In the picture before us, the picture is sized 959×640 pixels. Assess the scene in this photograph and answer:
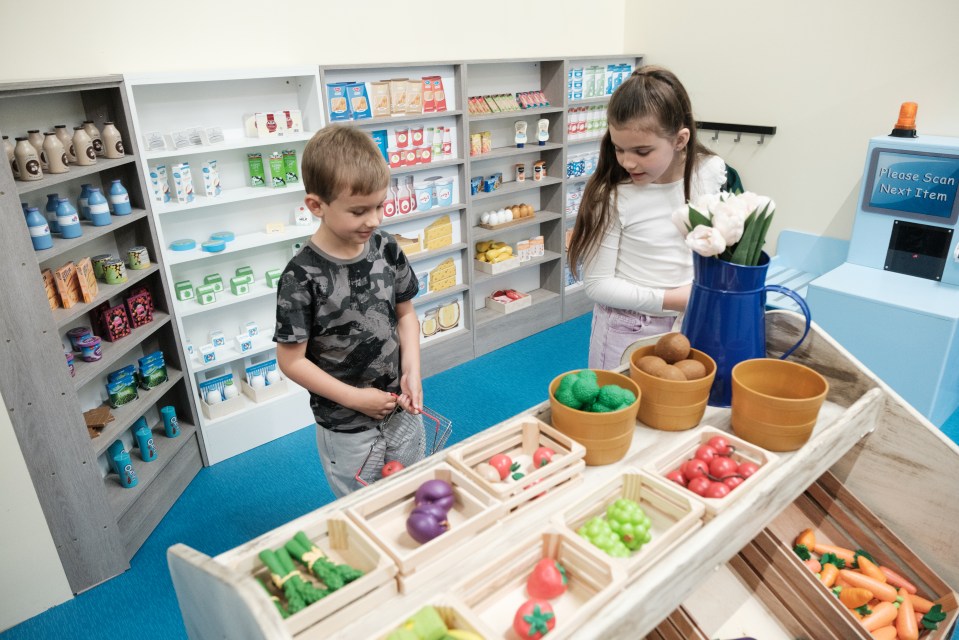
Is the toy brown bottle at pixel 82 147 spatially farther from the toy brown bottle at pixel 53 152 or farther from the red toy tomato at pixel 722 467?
the red toy tomato at pixel 722 467

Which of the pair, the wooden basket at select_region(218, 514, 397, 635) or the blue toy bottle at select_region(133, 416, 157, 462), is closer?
the wooden basket at select_region(218, 514, 397, 635)

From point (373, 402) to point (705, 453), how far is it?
2.83ft

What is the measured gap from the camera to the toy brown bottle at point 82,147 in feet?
8.55

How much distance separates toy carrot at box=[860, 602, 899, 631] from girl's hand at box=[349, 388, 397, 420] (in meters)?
1.34

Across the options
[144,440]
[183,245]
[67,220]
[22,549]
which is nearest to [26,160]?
[67,220]

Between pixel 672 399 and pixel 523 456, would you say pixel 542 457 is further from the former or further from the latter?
pixel 672 399

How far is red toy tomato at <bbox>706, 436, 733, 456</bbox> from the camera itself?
1347 millimetres

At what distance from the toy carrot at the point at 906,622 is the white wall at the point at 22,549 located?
9.24 feet

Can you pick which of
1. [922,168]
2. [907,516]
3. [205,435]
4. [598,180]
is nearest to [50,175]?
[205,435]

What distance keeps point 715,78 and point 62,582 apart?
15.6 feet

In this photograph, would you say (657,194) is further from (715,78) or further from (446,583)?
(715,78)

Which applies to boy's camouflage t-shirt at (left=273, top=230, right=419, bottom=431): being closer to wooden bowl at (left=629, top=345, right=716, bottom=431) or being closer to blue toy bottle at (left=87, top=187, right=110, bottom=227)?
wooden bowl at (left=629, top=345, right=716, bottom=431)

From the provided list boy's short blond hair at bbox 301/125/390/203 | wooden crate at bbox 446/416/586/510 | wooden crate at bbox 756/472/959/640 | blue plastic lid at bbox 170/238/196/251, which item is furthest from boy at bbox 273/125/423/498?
blue plastic lid at bbox 170/238/196/251

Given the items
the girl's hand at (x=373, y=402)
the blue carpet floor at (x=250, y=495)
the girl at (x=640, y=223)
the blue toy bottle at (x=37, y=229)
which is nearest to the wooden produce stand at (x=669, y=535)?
the girl at (x=640, y=223)
